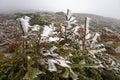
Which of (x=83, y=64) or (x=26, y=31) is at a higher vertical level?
(x=26, y=31)

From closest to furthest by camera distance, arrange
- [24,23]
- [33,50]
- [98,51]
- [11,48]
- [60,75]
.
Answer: [24,23] → [60,75] → [33,50] → [98,51] → [11,48]

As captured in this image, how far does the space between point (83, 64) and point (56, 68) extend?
316 millimetres

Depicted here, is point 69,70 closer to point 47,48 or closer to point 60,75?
point 60,75

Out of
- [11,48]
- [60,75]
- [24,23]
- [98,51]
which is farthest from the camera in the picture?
[11,48]

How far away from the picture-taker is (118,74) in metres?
4.04

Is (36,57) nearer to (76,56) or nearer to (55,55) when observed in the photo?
(55,55)

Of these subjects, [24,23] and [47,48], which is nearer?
[24,23]

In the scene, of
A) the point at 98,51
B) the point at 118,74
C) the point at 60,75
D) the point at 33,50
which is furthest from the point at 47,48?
the point at 118,74

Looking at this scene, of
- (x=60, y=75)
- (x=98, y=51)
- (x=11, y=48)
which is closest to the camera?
(x=60, y=75)

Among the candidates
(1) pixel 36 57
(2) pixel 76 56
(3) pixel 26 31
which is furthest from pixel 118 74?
(3) pixel 26 31

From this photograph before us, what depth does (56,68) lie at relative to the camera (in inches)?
133

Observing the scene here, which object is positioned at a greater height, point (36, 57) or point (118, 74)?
point (36, 57)

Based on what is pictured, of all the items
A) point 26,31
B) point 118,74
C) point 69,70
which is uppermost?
point 26,31

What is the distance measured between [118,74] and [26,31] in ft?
4.79
